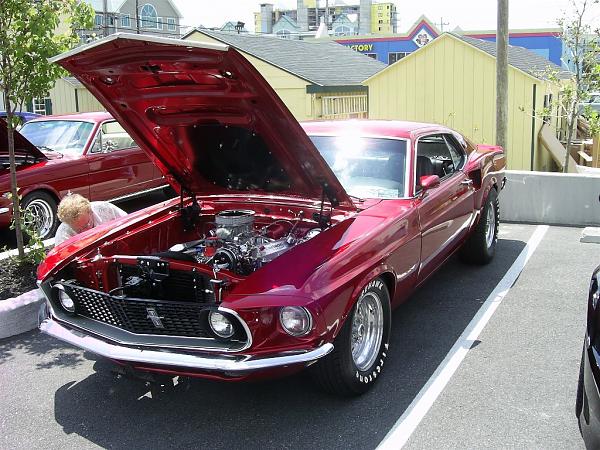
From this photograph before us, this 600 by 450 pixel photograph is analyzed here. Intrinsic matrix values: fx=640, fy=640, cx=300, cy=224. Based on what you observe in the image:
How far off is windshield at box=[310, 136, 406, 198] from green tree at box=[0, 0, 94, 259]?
251cm

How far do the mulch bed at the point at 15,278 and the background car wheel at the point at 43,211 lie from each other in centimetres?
202

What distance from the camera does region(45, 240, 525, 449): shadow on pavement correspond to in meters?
3.40

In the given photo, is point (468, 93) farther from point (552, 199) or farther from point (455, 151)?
point (455, 151)

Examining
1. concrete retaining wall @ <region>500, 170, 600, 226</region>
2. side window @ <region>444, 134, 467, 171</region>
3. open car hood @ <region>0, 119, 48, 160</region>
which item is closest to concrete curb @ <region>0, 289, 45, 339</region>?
open car hood @ <region>0, 119, 48, 160</region>

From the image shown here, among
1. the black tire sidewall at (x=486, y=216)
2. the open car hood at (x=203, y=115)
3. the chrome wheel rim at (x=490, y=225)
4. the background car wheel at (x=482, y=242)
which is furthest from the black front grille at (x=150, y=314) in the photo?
the chrome wheel rim at (x=490, y=225)

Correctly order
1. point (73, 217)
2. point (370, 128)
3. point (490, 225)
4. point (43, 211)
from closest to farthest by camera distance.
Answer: point (73, 217), point (370, 128), point (490, 225), point (43, 211)

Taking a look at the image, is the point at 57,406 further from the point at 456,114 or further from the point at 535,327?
the point at 456,114

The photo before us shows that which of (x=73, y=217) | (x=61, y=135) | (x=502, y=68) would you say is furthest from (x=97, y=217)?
(x=502, y=68)

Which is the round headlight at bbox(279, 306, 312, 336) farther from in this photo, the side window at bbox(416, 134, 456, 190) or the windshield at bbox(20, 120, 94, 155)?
the windshield at bbox(20, 120, 94, 155)

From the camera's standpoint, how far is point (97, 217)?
505 centimetres

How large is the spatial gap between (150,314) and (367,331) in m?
1.33

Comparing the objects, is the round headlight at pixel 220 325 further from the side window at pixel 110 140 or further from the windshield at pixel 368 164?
→ the side window at pixel 110 140

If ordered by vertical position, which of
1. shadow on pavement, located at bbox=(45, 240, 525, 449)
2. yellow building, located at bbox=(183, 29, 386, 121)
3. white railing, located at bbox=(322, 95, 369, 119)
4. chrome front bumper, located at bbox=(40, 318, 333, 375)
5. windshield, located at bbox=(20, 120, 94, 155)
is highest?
yellow building, located at bbox=(183, 29, 386, 121)

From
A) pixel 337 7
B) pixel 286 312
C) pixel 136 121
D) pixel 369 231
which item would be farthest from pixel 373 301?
pixel 337 7
